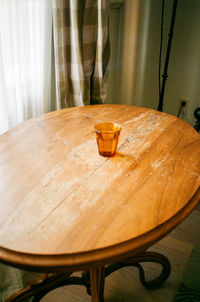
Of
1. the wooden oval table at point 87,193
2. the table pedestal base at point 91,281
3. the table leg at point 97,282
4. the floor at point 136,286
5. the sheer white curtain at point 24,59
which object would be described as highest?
the sheer white curtain at point 24,59

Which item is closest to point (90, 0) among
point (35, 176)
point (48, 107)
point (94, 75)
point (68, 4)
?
point (68, 4)

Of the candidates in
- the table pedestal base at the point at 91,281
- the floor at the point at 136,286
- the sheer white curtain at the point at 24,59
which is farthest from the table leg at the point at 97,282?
the sheer white curtain at the point at 24,59

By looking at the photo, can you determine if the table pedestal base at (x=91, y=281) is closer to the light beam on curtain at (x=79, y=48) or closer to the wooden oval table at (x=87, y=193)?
the wooden oval table at (x=87, y=193)

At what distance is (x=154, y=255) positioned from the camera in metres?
1.03

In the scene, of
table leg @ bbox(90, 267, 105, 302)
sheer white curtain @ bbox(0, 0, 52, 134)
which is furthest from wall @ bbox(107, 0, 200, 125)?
table leg @ bbox(90, 267, 105, 302)

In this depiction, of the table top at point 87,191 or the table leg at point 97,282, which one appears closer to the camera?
the table top at point 87,191

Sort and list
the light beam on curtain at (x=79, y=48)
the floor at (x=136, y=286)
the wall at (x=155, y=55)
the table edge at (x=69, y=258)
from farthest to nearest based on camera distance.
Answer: the wall at (x=155, y=55) → the light beam on curtain at (x=79, y=48) → the floor at (x=136, y=286) → the table edge at (x=69, y=258)

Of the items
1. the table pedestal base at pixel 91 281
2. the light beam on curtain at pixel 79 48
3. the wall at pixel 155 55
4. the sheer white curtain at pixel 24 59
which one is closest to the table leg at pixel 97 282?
the table pedestal base at pixel 91 281

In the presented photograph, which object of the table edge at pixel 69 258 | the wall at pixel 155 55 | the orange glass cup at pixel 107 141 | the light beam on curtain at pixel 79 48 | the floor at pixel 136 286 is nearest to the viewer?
the table edge at pixel 69 258

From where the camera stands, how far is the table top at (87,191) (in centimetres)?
49

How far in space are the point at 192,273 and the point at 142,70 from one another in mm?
1459

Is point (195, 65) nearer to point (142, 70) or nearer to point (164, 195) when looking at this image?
point (142, 70)

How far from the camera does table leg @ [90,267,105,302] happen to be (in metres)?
0.80

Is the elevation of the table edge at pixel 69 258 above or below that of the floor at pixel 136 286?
above
